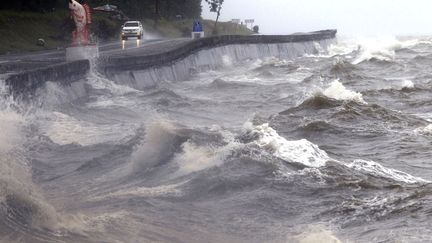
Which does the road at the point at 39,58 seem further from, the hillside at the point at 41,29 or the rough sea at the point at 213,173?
the hillside at the point at 41,29

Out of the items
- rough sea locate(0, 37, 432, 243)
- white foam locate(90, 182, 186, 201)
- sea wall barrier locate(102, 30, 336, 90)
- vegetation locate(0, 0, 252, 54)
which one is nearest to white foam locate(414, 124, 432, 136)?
rough sea locate(0, 37, 432, 243)

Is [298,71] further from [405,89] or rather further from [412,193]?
[412,193]

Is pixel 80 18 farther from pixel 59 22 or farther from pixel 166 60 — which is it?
pixel 59 22

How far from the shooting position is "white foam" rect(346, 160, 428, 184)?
10148 mm

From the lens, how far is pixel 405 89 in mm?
23484

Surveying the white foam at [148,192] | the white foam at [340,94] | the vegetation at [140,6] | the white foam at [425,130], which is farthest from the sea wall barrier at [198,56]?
the vegetation at [140,6]

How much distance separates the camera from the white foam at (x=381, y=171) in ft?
33.3

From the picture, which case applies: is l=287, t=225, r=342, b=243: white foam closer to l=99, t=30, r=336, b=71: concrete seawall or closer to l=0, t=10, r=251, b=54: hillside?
l=99, t=30, r=336, b=71: concrete seawall

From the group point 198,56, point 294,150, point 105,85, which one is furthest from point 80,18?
point 198,56

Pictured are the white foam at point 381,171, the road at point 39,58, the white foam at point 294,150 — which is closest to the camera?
the white foam at point 381,171

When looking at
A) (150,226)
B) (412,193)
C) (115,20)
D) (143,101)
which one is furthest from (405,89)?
(115,20)

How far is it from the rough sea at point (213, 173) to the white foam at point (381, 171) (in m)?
0.03

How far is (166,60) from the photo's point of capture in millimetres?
29500

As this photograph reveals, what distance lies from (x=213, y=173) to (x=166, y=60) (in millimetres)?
19728
